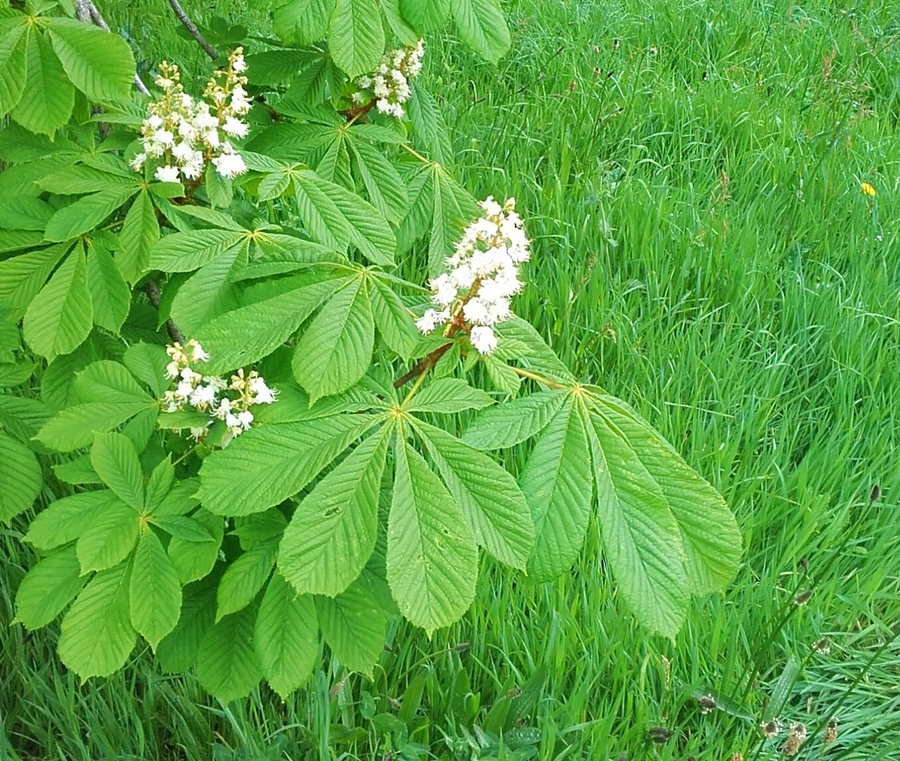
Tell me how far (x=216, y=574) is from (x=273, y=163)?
23.2 inches

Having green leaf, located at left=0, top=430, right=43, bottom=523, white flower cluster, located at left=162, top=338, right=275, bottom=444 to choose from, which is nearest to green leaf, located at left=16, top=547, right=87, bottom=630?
green leaf, located at left=0, top=430, right=43, bottom=523

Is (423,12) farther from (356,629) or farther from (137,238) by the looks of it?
(356,629)

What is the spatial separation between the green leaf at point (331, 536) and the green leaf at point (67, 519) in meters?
0.36

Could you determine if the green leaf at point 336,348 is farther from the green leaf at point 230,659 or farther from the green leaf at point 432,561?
the green leaf at point 230,659

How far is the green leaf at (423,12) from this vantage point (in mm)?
1267

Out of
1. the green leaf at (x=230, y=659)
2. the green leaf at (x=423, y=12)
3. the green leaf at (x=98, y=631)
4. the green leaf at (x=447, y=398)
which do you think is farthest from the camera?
the green leaf at (x=423, y=12)

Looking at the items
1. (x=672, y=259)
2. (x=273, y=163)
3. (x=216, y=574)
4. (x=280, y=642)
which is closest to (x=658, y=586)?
(x=280, y=642)

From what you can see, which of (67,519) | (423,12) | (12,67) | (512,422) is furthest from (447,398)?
(12,67)

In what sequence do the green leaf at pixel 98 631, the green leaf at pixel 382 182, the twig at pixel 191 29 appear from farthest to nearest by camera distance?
the twig at pixel 191 29 → the green leaf at pixel 382 182 → the green leaf at pixel 98 631

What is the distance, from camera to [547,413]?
0.94 m

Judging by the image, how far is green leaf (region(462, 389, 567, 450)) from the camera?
910 mm

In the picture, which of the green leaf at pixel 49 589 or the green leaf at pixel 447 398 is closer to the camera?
the green leaf at pixel 447 398

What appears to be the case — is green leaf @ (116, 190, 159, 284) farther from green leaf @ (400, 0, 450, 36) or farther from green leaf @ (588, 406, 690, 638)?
green leaf @ (588, 406, 690, 638)

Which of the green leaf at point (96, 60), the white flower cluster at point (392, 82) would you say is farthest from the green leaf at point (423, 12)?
the green leaf at point (96, 60)
